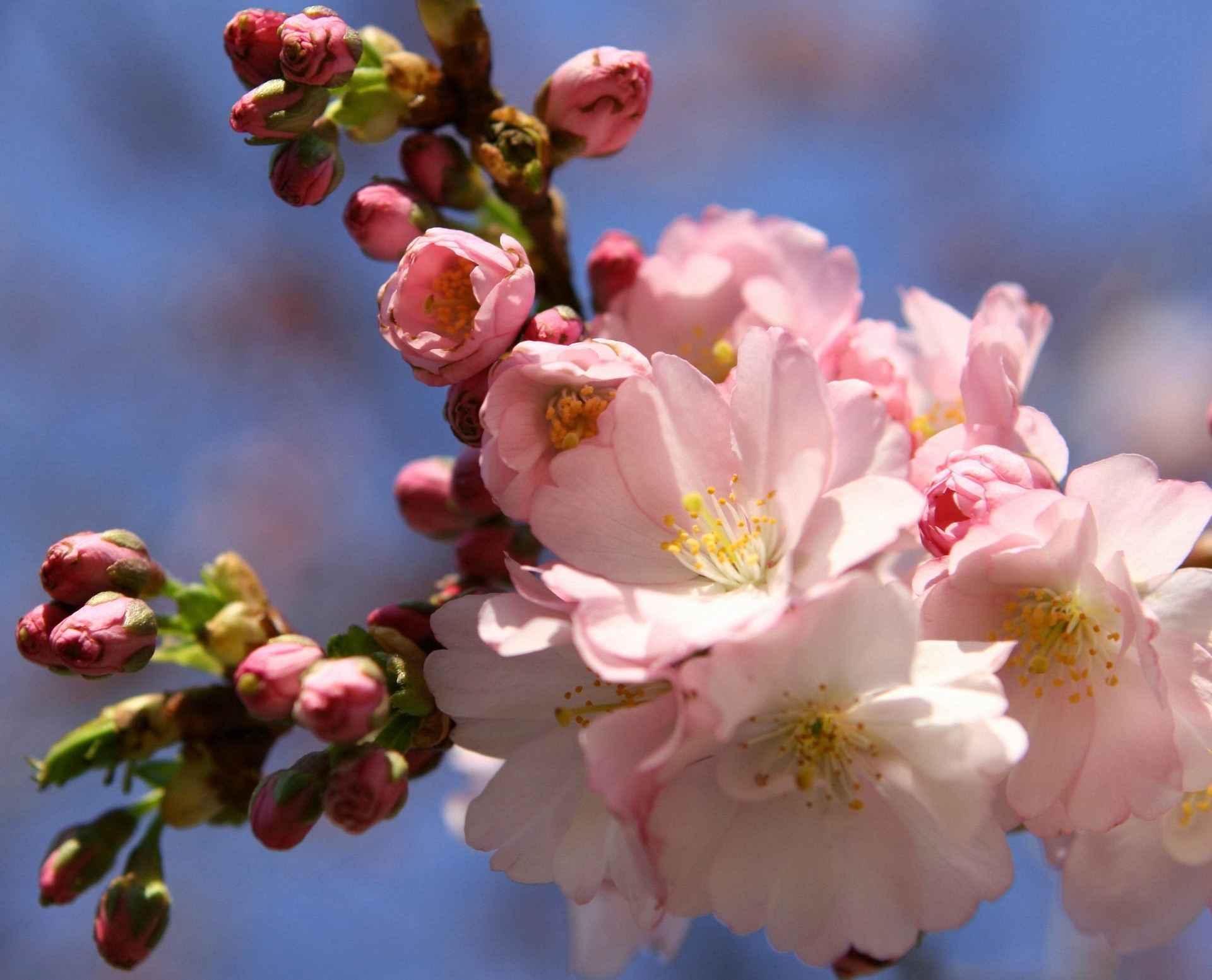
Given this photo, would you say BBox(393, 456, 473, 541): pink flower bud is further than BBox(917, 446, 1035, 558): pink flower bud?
Yes

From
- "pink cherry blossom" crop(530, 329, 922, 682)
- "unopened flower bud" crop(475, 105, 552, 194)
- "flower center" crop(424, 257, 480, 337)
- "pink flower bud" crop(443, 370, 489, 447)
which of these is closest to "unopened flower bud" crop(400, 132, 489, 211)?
"unopened flower bud" crop(475, 105, 552, 194)

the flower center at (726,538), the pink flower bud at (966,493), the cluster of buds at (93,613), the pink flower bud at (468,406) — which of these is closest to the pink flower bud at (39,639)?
the cluster of buds at (93,613)

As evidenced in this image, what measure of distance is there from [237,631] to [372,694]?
1.35 ft

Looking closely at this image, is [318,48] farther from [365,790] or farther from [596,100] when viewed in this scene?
[365,790]

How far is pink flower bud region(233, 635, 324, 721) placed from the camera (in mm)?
1094

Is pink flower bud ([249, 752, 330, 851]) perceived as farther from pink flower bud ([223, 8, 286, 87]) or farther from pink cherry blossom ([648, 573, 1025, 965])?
pink flower bud ([223, 8, 286, 87])

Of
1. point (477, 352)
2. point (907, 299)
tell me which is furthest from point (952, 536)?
point (907, 299)

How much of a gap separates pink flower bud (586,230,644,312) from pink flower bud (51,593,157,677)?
84 cm

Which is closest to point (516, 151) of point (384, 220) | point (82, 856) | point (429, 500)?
point (384, 220)

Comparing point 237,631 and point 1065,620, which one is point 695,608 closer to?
point 1065,620

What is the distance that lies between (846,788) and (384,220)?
938 mm

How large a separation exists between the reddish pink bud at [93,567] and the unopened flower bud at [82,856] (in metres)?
0.34

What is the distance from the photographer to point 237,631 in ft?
4.51

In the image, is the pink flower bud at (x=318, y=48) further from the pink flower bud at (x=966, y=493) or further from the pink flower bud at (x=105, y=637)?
the pink flower bud at (x=966, y=493)
